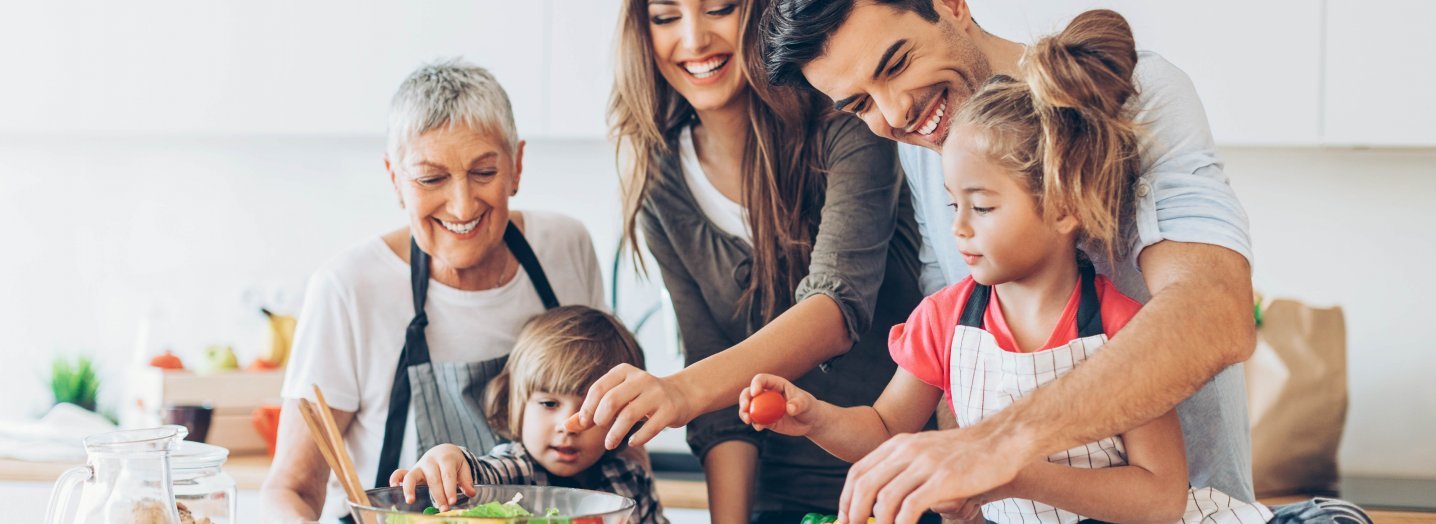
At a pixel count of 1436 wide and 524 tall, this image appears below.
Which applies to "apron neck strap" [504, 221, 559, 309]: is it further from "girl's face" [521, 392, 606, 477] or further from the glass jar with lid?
the glass jar with lid

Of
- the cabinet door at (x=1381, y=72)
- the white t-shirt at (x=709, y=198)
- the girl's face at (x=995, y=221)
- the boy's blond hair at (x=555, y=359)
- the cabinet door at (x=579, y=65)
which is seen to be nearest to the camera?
the girl's face at (x=995, y=221)

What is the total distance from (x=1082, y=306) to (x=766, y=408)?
13.8 inches

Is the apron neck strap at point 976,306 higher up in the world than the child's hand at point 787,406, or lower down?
higher up

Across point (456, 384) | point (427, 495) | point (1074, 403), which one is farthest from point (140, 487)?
point (1074, 403)

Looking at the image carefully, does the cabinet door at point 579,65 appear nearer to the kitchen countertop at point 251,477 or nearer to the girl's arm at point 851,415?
the kitchen countertop at point 251,477

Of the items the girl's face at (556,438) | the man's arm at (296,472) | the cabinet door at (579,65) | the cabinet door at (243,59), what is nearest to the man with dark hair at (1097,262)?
the girl's face at (556,438)

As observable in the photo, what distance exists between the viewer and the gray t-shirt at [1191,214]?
3.93ft

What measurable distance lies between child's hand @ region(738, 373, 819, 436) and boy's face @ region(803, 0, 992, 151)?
1.04 feet

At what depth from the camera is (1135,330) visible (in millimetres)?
1111

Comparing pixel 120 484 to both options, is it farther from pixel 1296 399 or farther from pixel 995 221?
pixel 1296 399

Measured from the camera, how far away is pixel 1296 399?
2391 mm

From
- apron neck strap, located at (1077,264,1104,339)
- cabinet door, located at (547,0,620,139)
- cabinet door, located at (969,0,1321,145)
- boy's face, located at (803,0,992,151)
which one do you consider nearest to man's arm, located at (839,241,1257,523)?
apron neck strap, located at (1077,264,1104,339)

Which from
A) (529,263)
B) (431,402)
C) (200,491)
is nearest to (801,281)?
(529,263)

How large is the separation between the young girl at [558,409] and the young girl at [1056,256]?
363mm
